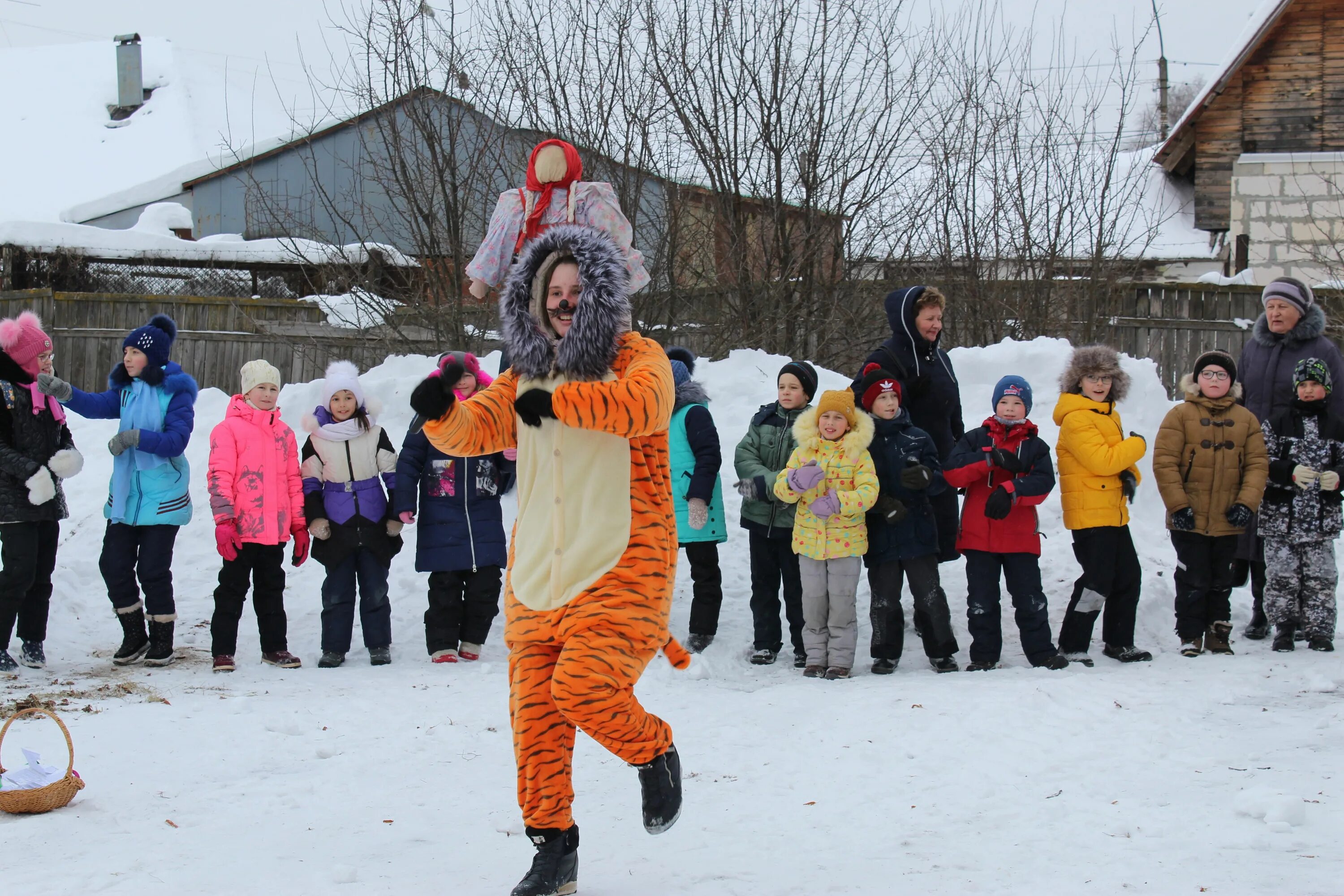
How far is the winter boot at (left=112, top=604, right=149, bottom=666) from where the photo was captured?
7145 mm

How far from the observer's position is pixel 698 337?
40.6 feet

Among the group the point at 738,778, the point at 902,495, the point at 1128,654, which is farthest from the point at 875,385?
the point at 738,778

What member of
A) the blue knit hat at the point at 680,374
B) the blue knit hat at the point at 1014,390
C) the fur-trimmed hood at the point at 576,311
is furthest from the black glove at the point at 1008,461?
the fur-trimmed hood at the point at 576,311

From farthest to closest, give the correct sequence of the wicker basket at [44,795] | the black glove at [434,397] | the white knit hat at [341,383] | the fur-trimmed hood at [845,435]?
the white knit hat at [341,383]
the fur-trimmed hood at [845,435]
the wicker basket at [44,795]
the black glove at [434,397]

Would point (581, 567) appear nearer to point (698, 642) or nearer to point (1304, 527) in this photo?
point (698, 642)

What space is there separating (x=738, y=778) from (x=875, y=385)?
3.04 metres

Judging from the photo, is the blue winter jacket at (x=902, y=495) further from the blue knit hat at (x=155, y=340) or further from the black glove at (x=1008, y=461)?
the blue knit hat at (x=155, y=340)

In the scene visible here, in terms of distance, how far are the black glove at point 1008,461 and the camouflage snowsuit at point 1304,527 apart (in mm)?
1598

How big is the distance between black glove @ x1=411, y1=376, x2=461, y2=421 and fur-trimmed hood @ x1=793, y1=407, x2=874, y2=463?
388 centimetres

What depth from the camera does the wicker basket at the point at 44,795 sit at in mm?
4250

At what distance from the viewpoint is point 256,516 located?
719 centimetres

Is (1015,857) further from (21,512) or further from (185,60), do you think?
(185,60)

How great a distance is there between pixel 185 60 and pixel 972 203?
3409cm

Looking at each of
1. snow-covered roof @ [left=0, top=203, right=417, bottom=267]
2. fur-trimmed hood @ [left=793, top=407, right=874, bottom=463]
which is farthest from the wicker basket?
snow-covered roof @ [left=0, top=203, right=417, bottom=267]
